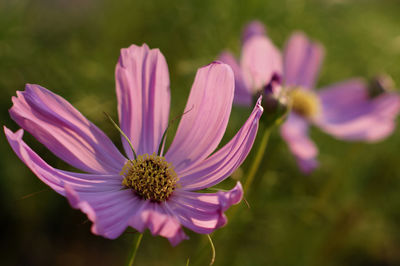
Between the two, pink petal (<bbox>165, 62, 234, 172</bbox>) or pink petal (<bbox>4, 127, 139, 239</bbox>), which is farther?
pink petal (<bbox>165, 62, 234, 172</bbox>)

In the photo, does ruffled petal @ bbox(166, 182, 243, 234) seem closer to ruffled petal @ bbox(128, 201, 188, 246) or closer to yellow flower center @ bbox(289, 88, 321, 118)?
ruffled petal @ bbox(128, 201, 188, 246)

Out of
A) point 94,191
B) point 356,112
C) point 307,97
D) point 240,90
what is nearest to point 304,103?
point 307,97

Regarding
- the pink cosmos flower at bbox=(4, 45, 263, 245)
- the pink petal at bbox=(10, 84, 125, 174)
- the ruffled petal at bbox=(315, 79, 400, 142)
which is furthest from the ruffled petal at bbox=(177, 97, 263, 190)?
the ruffled petal at bbox=(315, 79, 400, 142)

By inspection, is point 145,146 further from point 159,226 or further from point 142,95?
point 159,226

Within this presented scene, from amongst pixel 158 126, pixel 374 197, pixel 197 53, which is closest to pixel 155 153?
pixel 158 126

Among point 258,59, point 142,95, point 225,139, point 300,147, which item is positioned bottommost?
point 225,139

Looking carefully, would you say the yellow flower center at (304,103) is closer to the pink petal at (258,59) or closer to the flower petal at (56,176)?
the pink petal at (258,59)
